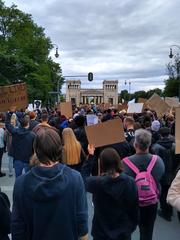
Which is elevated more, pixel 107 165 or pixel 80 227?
pixel 107 165

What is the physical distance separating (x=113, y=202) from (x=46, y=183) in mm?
1251

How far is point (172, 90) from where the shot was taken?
66.3 meters

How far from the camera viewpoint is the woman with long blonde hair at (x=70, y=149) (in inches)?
302

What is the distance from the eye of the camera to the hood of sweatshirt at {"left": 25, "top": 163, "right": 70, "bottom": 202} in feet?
10.7

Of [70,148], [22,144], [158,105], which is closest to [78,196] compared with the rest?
[70,148]

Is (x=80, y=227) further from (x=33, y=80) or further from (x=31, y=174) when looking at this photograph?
(x=33, y=80)

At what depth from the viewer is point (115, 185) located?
437 centimetres

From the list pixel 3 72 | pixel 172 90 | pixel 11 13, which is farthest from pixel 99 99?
pixel 3 72

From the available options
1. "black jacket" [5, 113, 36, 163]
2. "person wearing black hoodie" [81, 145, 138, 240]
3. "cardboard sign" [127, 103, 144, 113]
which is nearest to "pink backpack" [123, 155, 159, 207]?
"person wearing black hoodie" [81, 145, 138, 240]

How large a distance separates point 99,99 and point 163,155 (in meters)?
123

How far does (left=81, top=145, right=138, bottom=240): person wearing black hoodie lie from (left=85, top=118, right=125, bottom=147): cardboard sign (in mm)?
1868

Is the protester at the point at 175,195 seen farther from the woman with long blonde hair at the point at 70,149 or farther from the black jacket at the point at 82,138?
the black jacket at the point at 82,138

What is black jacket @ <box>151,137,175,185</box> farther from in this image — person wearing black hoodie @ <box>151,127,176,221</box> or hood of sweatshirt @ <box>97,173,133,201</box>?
hood of sweatshirt @ <box>97,173,133,201</box>

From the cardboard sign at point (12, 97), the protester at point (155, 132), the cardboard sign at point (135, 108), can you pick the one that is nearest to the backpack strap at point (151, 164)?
the protester at point (155, 132)
